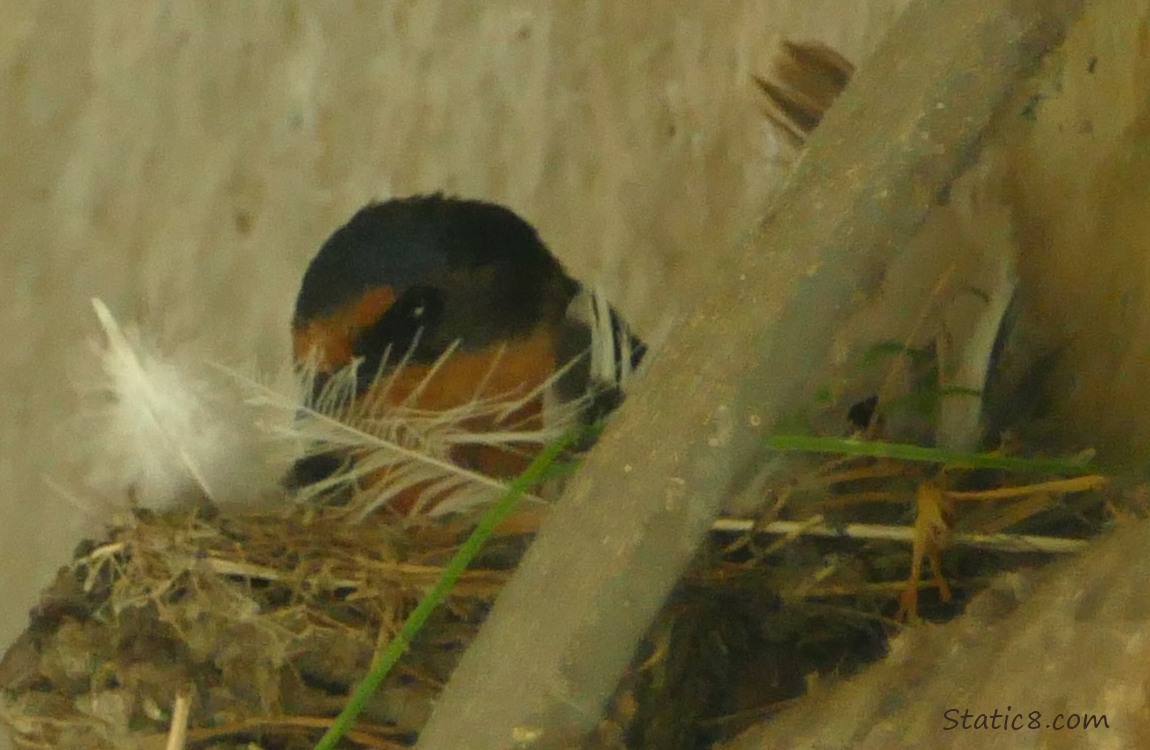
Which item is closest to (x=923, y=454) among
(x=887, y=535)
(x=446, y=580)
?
(x=887, y=535)

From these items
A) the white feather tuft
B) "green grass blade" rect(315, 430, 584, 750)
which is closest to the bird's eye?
the white feather tuft

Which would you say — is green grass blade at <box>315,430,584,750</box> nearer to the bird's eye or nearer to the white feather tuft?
the white feather tuft

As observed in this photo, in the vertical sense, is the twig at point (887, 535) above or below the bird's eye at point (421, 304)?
below

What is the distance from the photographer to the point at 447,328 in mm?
1002

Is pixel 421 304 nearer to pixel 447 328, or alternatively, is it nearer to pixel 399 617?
pixel 447 328

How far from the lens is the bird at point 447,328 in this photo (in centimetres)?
90

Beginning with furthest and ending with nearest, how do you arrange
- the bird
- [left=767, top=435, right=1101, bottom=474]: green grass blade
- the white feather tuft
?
the bird, the white feather tuft, [left=767, top=435, right=1101, bottom=474]: green grass blade

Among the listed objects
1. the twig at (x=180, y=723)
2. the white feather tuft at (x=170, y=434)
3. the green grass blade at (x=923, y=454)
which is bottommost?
the twig at (x=180, y=723)

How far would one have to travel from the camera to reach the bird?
90cm

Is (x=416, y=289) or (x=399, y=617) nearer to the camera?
(x=399, y=617)

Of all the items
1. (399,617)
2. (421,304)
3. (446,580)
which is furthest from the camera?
(421,304)

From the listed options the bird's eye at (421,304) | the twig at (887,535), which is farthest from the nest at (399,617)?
the bird's eye at (421,304)

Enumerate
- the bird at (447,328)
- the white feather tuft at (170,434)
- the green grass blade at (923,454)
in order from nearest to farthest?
the green grass blade at (923,454), the white feather tuft at (170,434), the bird at (447,328)

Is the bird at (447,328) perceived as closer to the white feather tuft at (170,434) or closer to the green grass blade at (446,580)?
the white feather tuft at (170,434)
